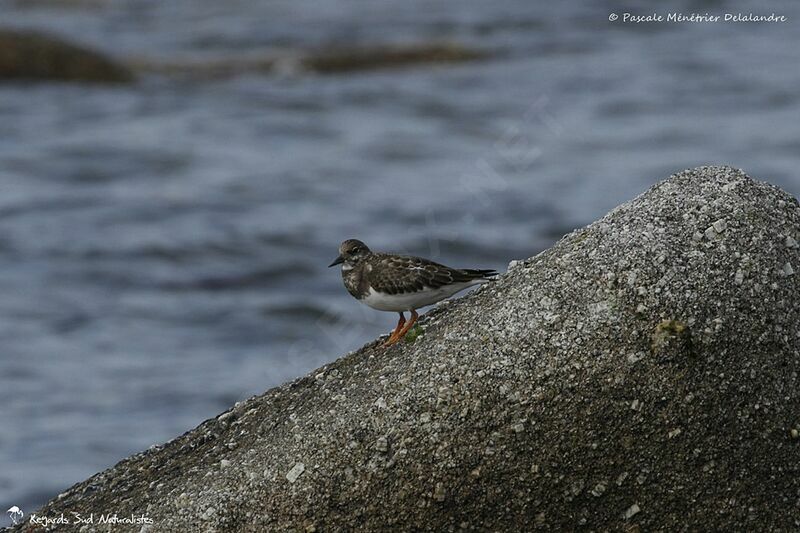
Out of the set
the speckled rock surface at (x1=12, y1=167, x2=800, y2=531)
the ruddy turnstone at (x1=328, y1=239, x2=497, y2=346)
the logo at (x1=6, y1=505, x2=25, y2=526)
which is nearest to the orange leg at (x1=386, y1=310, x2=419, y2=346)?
the ruddy turnstone at (x1=328, y1=239, x2=497, y2=346)

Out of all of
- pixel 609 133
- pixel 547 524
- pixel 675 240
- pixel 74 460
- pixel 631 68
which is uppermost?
pixel 631 68

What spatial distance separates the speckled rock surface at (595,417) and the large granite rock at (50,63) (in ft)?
63.4

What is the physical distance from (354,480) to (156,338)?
8.43 meters

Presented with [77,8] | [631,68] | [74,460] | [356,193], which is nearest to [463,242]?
[356,193]

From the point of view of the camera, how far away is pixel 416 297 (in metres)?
6.50

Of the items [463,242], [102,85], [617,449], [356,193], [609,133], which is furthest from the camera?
[102,85]

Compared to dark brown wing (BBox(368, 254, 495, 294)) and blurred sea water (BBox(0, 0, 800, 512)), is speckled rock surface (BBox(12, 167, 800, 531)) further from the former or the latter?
blurred sea water (BBox(0, 0, 800, 512))

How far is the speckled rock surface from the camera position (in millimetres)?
5566

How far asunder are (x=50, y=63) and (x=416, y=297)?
1919 centimetres

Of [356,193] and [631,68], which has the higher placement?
[631,68]

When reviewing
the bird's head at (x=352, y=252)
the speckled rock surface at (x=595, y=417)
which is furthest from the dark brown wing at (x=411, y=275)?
the speckled rock surface at (x=595, y=417)

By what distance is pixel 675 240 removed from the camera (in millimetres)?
5797

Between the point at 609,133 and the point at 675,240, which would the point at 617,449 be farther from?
the point at 609,133

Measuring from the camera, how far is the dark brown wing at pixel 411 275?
644 centimetres
